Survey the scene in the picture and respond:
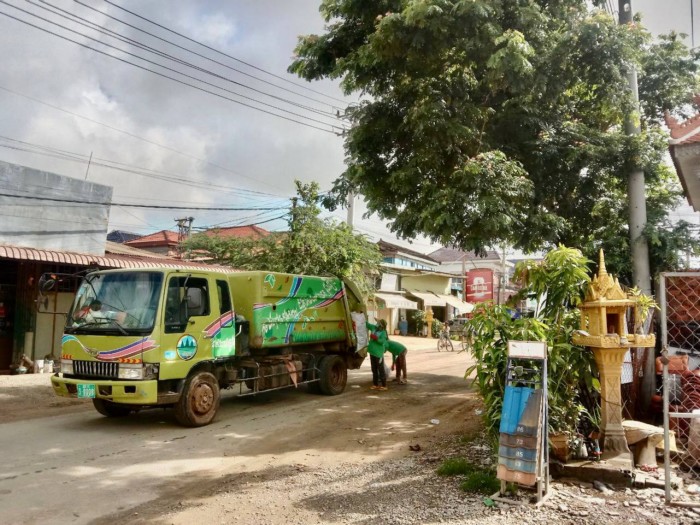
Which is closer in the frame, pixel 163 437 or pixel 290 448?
pixel 290 448

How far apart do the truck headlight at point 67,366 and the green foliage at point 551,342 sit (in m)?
5.69

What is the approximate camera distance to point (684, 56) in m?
10.8

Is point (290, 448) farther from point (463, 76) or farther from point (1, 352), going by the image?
point (1, 352)

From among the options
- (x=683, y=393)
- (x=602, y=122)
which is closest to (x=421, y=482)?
(x=683, y=393)

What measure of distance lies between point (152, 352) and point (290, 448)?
2.35 metres

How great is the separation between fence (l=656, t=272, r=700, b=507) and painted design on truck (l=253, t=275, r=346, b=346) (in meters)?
6.08

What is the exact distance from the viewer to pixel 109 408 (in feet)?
27.8

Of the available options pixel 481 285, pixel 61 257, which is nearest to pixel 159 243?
pixel 481 285

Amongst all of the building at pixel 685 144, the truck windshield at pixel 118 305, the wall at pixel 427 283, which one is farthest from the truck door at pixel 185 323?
the wall at pixel 427 283

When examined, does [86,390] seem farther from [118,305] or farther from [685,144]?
[685,144]

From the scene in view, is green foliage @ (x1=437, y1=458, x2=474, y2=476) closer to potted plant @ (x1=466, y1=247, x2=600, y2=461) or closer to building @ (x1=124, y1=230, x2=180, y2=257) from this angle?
potted plant @ (x1=466, y1=247, x2=600, y2=461)

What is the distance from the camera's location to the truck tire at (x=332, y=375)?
10945 millimetres

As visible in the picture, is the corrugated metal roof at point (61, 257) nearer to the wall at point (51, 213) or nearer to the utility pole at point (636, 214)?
the wall at point (51, 213)

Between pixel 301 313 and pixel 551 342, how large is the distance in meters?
5.79
